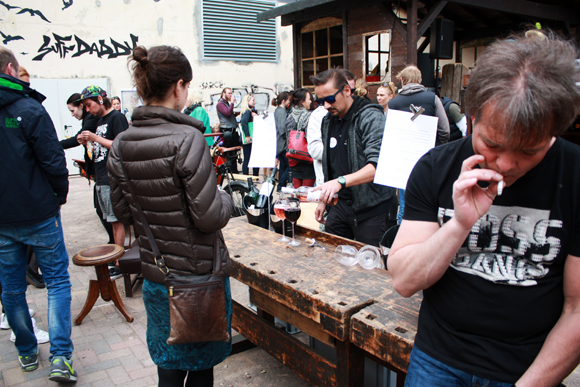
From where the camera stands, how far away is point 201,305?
1736 mm

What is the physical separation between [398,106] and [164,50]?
Answer: 3377mm

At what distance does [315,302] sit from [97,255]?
8.15 feet

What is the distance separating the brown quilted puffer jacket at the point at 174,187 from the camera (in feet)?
5.50

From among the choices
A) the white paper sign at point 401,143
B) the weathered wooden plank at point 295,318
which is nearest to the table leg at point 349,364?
the weathered wooden plank at point 295,318

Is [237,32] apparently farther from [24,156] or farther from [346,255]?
[346,255]

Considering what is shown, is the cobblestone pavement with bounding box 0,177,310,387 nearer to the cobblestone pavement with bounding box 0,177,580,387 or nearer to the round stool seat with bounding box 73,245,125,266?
the cobblestone pavement with bounding box 0,177,580,387

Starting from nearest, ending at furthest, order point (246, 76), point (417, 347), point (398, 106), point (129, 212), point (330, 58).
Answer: point (417, 347) → point (129, 212) → point (398, 106) → point (330, 58) → point (246, 76)

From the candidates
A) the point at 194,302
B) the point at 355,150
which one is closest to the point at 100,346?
the point at 194,302

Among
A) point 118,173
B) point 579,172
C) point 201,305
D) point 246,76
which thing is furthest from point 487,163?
point 246,76

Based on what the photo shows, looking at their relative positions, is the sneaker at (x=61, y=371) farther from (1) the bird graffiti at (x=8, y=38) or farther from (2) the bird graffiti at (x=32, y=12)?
(2) the bird graffiti at (x=32, y=12)

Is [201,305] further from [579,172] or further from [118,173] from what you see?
[579,172]

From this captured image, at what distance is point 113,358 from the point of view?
3039mm

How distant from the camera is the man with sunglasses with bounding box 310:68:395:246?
279 cm

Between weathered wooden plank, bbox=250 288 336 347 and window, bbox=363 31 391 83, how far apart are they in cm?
605
